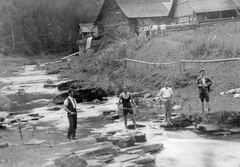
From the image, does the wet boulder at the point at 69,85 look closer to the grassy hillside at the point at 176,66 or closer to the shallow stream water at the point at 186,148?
the grassy hillside at the point at 176,66

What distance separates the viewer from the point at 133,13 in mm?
46875

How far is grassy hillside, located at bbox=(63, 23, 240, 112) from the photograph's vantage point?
826 inches

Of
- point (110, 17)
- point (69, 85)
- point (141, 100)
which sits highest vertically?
point (110, 17)

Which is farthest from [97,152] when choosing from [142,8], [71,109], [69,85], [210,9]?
[142,8]

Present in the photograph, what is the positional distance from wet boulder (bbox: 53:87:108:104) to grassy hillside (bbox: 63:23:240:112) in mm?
1842

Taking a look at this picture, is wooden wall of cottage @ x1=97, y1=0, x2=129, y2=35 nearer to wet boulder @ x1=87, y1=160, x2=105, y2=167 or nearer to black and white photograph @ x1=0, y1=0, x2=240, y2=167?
black and white photograph @ x1=0, y1=0, x2=240, y2=167

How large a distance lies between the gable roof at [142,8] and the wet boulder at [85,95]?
20.4m

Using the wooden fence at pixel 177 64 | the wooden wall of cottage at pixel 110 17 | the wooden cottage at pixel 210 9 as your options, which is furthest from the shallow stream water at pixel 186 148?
the wooden wall of cottage at pixel 110 17

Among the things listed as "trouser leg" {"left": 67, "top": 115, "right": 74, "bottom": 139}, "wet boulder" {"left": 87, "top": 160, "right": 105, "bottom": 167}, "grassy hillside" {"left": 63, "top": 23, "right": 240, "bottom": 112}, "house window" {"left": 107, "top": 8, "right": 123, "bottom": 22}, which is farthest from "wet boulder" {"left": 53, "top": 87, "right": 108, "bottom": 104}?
"house window" {"left": 107, "top": 8, "right": 123, "bottom": 22}

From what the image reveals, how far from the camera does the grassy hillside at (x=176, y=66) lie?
68.8ft

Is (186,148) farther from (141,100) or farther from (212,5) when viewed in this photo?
(212,5)

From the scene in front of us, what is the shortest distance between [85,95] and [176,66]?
701cm

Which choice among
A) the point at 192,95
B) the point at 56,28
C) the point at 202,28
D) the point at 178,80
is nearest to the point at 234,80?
the point at 192,95

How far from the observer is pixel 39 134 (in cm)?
1686
